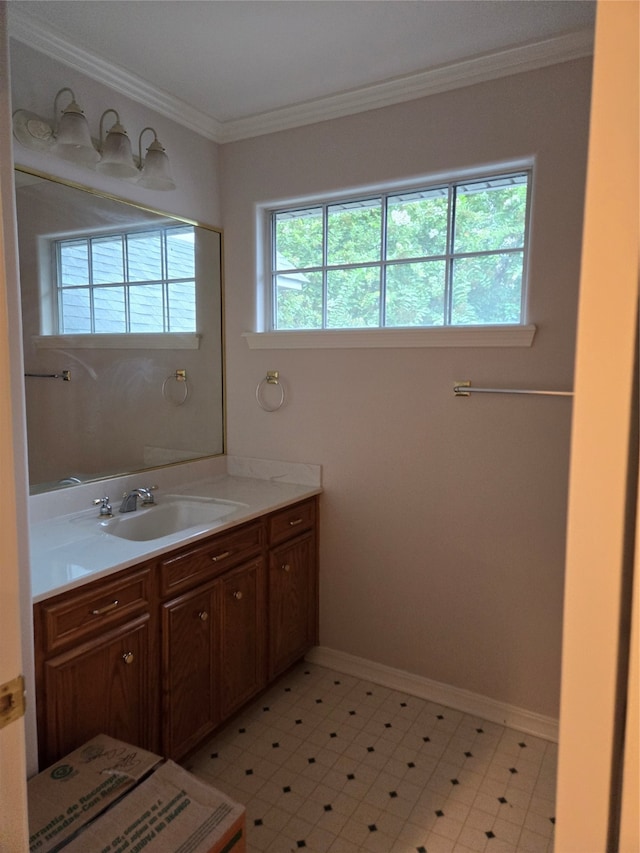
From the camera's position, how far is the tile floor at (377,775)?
69.7 inches

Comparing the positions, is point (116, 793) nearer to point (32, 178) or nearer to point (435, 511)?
point (435, 511)

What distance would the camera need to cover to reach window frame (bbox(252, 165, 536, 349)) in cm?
217

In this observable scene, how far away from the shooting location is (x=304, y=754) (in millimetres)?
2127

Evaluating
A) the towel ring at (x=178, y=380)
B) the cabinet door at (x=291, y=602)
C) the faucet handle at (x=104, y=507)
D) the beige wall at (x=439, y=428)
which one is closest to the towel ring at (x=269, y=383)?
the beige wall at (x=439, y=428)

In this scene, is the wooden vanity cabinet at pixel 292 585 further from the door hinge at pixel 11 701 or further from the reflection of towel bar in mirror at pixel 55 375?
the door hinge at pixel 11 701

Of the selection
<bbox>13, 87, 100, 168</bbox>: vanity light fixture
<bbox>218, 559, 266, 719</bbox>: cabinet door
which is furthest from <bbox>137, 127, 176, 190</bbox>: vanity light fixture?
<bbox>218, 559, 266, 719</bbox>: cabinet door

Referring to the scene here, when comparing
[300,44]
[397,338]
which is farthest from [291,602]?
[300,44]

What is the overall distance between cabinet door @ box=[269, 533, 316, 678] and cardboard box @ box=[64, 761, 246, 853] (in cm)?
101

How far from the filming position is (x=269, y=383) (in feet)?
9.10

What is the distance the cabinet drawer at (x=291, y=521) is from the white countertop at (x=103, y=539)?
5 cm

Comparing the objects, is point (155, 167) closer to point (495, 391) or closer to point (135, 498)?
point (135, 498)

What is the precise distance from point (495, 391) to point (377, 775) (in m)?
1.50

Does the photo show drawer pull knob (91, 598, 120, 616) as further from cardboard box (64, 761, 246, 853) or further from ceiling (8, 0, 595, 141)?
ceiling (8, 0, 595, 141)

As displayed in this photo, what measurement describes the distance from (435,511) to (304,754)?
42.8 inches
